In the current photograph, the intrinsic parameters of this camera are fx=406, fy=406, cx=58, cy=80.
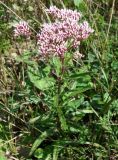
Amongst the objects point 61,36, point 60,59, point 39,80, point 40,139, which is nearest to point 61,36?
point 61,36

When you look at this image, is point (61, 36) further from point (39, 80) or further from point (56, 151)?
point (56, 151)

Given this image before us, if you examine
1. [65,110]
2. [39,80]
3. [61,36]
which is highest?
[61,36]

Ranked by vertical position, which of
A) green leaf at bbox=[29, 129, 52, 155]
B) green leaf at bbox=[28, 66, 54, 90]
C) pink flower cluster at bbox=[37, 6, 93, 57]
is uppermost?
pink flower cluster at bbox=[37, 6, 93, 57]

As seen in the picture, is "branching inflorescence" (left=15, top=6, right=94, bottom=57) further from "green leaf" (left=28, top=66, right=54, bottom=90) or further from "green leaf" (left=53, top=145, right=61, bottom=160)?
"green leaf" (left=53, top=145, right=61, bottom=160)

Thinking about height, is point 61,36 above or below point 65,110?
above

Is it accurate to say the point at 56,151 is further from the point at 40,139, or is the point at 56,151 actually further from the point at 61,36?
the point at 61,36

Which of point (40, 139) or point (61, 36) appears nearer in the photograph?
point (61, 36)

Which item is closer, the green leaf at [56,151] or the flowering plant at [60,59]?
the flowering plant at [60,59]

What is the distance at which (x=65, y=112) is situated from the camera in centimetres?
179

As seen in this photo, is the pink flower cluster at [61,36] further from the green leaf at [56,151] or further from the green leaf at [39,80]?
the green leaf at [56,151]

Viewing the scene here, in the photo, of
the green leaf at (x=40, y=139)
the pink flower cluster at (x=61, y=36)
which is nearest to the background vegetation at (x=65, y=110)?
the green leaf at (x=40, y=139)

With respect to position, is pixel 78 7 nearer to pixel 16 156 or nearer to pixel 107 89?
pixel 107 89

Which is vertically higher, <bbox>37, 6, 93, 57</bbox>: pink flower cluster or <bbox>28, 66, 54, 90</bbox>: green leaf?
<bbox>37, 6, 93, 57</bbox>: pink flower cluster

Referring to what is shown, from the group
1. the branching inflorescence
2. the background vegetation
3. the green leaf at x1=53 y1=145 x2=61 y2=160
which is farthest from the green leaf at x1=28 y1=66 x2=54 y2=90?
the green leaf at x1=53 y1=145 x2=61 y2=160
